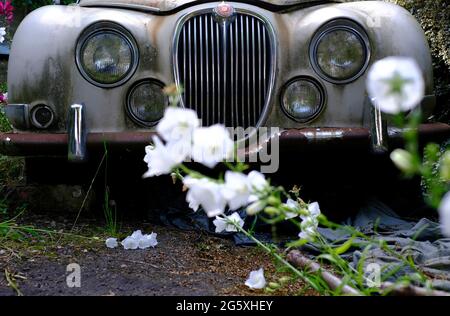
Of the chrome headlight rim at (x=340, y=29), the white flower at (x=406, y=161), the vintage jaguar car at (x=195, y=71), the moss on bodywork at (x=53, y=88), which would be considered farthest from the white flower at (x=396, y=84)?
the moss on bodywork at (x=53, y=88)

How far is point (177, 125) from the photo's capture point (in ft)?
4.06

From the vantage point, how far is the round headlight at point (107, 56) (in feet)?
9.14

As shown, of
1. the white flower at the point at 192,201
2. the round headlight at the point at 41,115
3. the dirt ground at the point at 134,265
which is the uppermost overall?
the round headlight at the point at 41,115

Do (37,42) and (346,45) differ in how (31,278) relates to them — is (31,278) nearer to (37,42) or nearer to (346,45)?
(37,42)

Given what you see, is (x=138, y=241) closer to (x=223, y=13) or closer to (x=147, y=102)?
(x=147, y=102)

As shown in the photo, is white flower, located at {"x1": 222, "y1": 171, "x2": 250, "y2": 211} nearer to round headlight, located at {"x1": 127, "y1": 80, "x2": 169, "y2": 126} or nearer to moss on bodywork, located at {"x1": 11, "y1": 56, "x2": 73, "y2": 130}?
round headlight, located at {"x1": 127, "y1": 80, "x2": 169, "y2": 126}

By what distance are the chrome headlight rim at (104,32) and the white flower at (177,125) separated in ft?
5.28

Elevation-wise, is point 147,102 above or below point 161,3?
below

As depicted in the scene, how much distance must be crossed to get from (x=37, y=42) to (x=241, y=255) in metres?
1.35

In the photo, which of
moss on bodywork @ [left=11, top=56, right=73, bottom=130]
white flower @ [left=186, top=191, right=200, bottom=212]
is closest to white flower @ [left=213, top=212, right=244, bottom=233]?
white flower @ [left=186, top=191, right=200, bottom=212]

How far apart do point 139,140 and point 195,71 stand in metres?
0.42

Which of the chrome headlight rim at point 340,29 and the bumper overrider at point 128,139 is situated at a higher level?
the chrome headlight rim at point 340,29

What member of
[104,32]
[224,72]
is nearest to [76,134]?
[104,32]

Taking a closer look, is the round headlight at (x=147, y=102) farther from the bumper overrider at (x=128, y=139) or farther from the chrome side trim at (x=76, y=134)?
the chrome side trim at (x=76, y=134)
